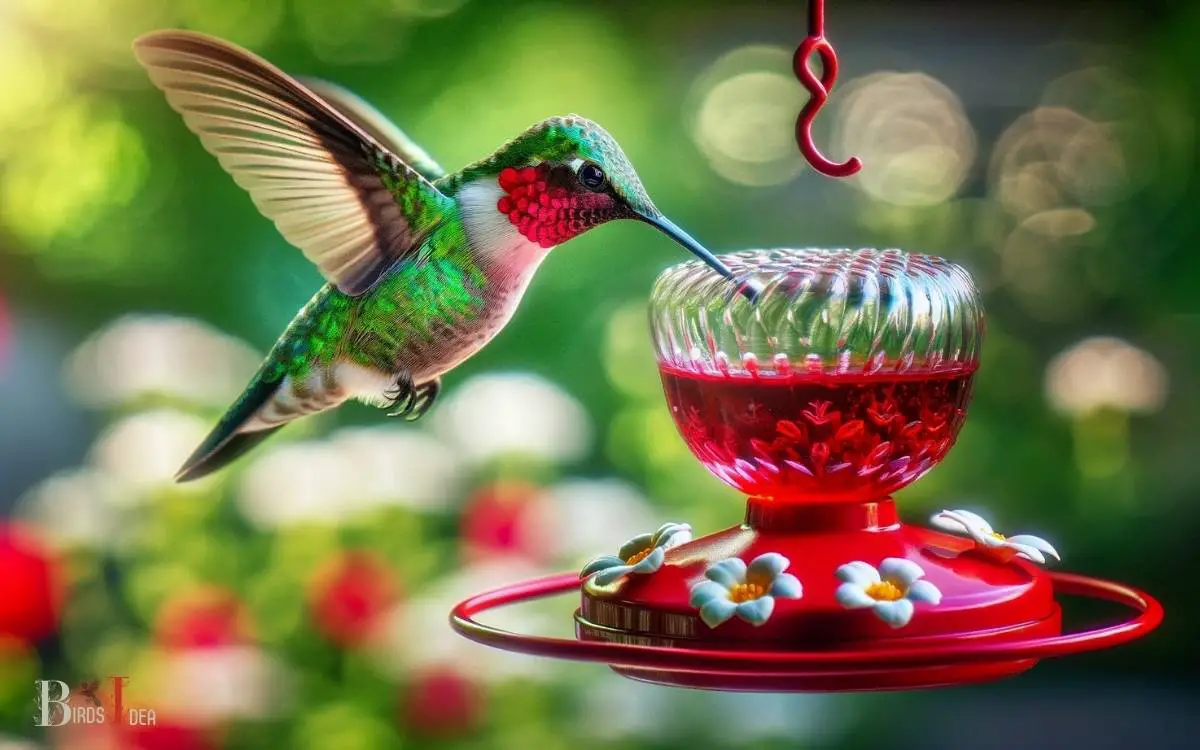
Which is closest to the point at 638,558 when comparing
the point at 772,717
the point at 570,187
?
the point at 570,187

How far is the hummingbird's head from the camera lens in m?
1.70

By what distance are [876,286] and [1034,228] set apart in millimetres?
2437

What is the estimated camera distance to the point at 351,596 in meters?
3.26

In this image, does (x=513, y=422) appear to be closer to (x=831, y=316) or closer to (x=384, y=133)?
(x=384, y=133)

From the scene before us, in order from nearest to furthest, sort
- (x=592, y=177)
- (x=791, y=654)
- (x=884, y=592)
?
(x=791, y=654)
(x=884, y=592)
(x=592, y=177)

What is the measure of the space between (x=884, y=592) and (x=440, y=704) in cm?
201

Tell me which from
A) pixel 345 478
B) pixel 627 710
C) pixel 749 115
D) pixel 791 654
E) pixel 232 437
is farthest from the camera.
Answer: pixel 749 115

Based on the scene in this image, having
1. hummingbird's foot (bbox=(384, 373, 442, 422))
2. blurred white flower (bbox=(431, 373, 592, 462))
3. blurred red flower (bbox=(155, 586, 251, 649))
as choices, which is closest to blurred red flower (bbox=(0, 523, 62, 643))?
blurred red flower (bbox=(155, 586, 251, 649))

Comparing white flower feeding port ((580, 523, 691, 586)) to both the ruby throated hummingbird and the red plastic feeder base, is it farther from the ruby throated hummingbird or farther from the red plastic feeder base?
the ruby throated hummingbird

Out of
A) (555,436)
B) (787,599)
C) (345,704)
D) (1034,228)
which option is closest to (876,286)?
(787,599)

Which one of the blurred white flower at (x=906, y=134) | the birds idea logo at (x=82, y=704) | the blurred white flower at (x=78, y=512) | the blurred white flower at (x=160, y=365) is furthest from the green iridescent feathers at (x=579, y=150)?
the blurred white flower at (x=906, y=134)

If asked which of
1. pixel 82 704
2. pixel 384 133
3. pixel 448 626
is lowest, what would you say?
pixel 82 704

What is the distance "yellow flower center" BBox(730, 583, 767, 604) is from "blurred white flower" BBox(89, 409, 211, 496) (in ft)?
6.87

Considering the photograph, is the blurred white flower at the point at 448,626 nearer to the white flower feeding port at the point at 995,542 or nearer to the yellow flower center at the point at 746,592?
the white flower feeding port at the point at 995,542
